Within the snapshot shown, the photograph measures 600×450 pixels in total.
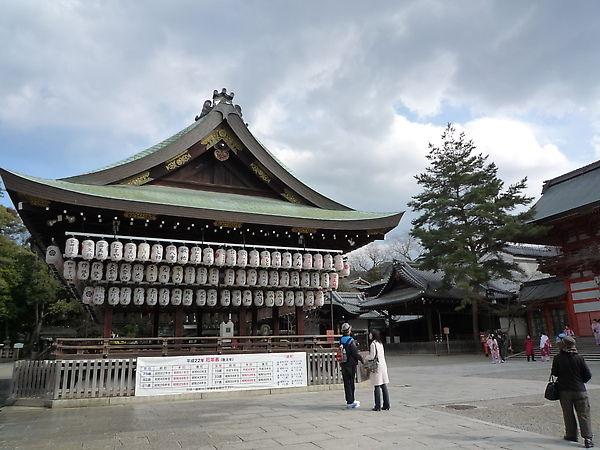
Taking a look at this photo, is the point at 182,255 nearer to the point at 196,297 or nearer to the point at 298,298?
the point at 196,297

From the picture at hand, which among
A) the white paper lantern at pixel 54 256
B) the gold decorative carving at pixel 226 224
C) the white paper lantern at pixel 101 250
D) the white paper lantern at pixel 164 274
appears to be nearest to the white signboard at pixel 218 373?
the white paper lantern at pixel 164 274

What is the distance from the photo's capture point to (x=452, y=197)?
33.3m

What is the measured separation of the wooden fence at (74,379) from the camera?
10.7 meters

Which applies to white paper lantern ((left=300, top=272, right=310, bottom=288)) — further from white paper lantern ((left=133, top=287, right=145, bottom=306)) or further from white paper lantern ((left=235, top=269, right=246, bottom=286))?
white paper lantern ((left=133, top=287, right=145, bottom=306))

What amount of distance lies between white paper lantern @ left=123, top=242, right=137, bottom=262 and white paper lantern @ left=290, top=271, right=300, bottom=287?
492 cm

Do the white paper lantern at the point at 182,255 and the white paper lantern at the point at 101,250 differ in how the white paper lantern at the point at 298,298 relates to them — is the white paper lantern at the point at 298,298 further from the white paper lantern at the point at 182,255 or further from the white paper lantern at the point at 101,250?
the white paper lantern at the point at 101,250

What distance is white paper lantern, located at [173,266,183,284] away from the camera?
40.3 ft

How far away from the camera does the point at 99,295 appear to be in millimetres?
11789

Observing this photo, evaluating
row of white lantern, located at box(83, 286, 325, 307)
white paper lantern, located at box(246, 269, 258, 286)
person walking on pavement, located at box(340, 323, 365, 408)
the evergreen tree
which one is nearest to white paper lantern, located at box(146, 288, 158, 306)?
row of white lantern, located at box(83, 286, 325, 307)

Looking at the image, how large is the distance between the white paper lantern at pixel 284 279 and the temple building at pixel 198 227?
3 centimetres

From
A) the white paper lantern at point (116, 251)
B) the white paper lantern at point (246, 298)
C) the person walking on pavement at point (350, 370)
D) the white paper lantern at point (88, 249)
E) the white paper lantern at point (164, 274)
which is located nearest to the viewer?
the person walking on pavement at point (350, 370)

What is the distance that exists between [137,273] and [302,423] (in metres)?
6.48

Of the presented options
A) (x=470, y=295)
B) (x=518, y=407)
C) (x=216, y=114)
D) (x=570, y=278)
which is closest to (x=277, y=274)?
(x=216, y=114)

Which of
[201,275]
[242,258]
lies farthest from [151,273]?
[242,258]
